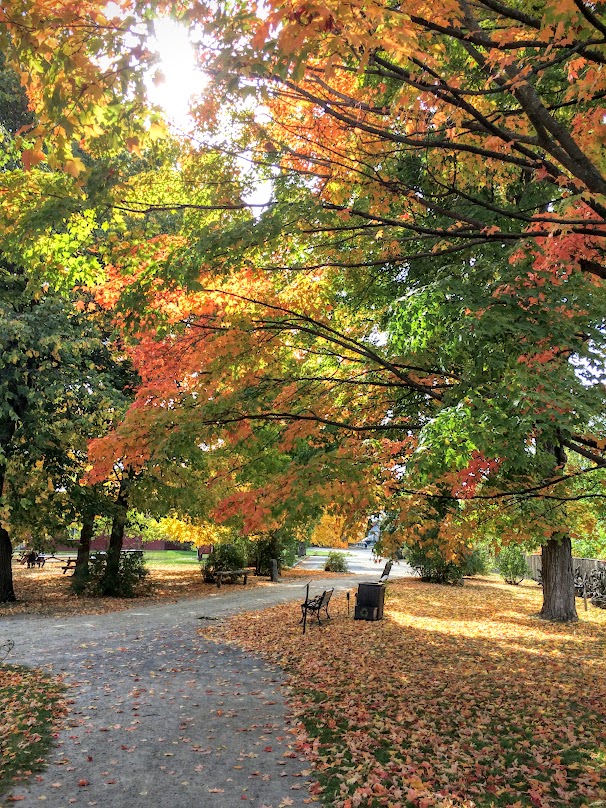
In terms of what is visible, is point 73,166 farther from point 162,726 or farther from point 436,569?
point 436,569

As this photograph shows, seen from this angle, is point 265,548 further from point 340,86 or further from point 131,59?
point 131,59

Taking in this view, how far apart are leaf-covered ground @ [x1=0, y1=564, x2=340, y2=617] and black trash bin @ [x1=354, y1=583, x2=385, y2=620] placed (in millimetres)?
6865

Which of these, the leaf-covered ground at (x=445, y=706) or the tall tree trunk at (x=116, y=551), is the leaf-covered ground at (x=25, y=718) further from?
the tall tree trunk at (x=116, y=551)

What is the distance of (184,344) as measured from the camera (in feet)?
26.3

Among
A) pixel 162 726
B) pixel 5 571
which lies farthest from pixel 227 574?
pixel 162 726

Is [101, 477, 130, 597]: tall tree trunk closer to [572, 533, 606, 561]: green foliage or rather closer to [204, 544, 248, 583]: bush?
[204, 544, 248, 583]: bush

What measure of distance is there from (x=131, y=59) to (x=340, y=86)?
3807mm

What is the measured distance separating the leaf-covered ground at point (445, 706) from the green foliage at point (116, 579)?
260 inches

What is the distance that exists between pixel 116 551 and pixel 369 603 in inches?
388

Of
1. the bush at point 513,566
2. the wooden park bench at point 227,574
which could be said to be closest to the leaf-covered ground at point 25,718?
the wooden park bench at point 227,574

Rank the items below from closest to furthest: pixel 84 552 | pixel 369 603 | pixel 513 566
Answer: pixel 369 603 < pixel 84 552 < pixel 513 566

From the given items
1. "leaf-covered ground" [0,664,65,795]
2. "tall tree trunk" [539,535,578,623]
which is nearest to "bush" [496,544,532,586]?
"tall tree trunk" [539,535,578,623]

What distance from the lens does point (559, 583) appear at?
16250 millimetres

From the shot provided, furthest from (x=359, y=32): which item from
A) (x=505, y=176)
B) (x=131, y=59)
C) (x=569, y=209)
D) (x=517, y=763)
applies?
(x=517, y=763)
